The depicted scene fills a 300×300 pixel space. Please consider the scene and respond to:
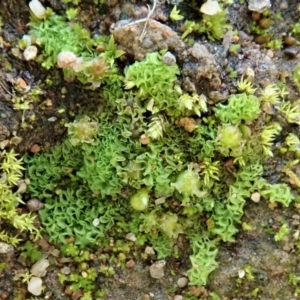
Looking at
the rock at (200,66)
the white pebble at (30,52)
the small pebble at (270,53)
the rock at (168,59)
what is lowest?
the small pebble at (270,53)

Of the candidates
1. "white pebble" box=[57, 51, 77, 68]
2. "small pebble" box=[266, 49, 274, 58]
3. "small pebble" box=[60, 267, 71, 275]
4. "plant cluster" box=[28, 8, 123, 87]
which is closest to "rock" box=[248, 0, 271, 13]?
"small pebble" box=[266, 49, 274, 58]

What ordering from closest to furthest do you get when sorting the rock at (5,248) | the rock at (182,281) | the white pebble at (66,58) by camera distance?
the white pebble at (66,58), the rock at (5,248), the rock at (182,281)

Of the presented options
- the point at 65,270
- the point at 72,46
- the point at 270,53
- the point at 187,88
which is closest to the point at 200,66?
the point at 187,88

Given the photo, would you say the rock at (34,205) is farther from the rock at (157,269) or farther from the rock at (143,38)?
the rock at (143,38)

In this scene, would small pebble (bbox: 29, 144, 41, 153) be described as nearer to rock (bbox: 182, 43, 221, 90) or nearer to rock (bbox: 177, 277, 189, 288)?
rock (bbox: 182, 43, 221, 90)

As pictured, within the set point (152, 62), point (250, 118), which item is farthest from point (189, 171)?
point (152, 62)

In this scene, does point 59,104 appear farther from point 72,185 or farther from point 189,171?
point 189,171

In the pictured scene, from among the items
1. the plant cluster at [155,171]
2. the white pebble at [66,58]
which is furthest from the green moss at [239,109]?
the white pebble at [66,58]
